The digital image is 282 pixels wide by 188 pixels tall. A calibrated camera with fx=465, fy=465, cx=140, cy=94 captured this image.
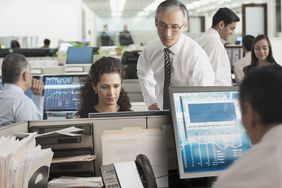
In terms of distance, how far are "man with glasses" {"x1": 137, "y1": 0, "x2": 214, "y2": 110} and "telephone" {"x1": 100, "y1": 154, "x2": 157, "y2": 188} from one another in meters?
0.74

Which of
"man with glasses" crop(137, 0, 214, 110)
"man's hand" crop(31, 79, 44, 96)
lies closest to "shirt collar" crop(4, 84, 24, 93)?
"man's hand" crop(31, 79, 44, 96)

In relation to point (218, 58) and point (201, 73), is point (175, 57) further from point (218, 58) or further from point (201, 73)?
point (218, 58)

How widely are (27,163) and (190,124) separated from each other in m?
0.60

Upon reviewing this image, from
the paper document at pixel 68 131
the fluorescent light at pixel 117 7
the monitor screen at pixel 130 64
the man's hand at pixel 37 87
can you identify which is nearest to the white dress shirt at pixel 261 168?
the paper document at pixel 68 131

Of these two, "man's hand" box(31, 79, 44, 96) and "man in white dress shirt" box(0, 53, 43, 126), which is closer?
"man in white dress shirt" box(0, 53, 43, 126)

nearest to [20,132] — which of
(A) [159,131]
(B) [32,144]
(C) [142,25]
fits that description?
(B) [32,144]

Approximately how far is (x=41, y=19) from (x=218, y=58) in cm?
1250

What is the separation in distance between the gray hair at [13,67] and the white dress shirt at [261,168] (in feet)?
7.15

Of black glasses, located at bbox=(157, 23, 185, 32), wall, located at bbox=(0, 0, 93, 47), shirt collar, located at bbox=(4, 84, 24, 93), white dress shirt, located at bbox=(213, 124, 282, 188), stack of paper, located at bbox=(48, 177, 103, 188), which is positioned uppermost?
wall, located at bbox=(0, 0, 93, 47)

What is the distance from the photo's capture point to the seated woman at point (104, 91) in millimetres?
2479

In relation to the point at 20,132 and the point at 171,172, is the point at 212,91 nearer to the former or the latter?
the point at 171,172

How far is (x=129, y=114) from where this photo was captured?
182 centimetres

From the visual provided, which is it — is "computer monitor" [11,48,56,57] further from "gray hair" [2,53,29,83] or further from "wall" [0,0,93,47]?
"wall" [0,0,93,47]

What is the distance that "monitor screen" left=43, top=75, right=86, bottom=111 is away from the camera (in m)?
A: 3.56
